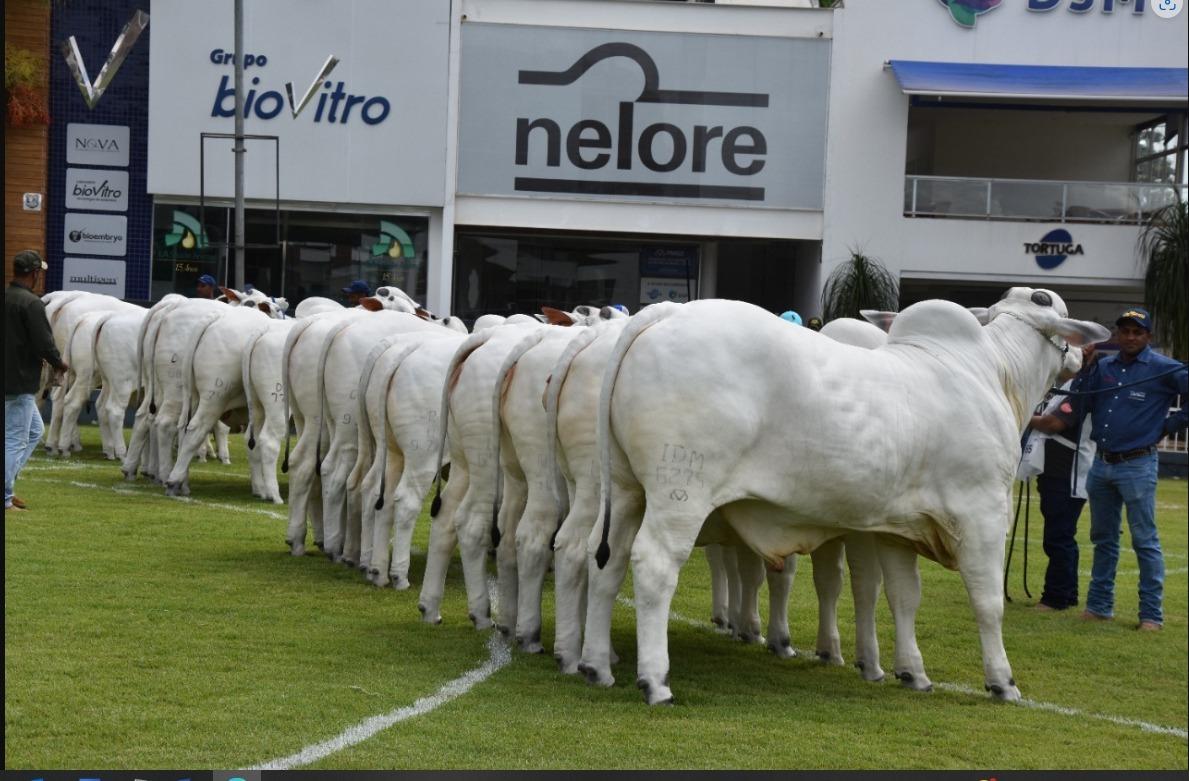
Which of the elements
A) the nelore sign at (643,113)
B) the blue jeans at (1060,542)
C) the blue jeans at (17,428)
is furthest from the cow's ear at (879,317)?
the blue jeans at (17,428)

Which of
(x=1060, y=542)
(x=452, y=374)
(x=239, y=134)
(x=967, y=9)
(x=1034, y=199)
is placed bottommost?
(x=1060, y=542)

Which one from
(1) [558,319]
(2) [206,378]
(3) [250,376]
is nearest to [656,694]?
(1) [558,319]

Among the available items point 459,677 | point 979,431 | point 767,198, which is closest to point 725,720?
point 459,677

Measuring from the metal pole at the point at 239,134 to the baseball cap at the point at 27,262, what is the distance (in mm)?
555

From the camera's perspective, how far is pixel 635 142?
189 inches

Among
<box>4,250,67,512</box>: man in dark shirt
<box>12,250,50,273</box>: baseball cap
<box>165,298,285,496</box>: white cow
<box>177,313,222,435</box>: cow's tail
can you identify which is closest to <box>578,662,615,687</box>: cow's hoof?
<box>12,250,50,273</box>: baseball cap

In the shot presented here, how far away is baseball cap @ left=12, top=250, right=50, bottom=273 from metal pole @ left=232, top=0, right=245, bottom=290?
56 centimetres

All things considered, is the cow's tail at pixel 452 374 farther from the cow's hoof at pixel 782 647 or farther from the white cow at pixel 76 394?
the white cow at pixel 76 394

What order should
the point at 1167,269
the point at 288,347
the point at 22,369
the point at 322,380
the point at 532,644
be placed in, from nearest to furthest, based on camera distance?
1. the point at 1167,269
2. the point at 532,644
3. the point at 22,369
4. the point at 322,380
5. the point at 288,347

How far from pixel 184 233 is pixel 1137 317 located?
3.02 metres

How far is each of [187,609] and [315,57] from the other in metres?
3.50

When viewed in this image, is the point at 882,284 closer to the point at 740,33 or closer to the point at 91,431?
the point at 740,33

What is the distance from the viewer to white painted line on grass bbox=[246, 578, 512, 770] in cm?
473

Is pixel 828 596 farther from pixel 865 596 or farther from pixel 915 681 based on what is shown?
pixel 915 681
